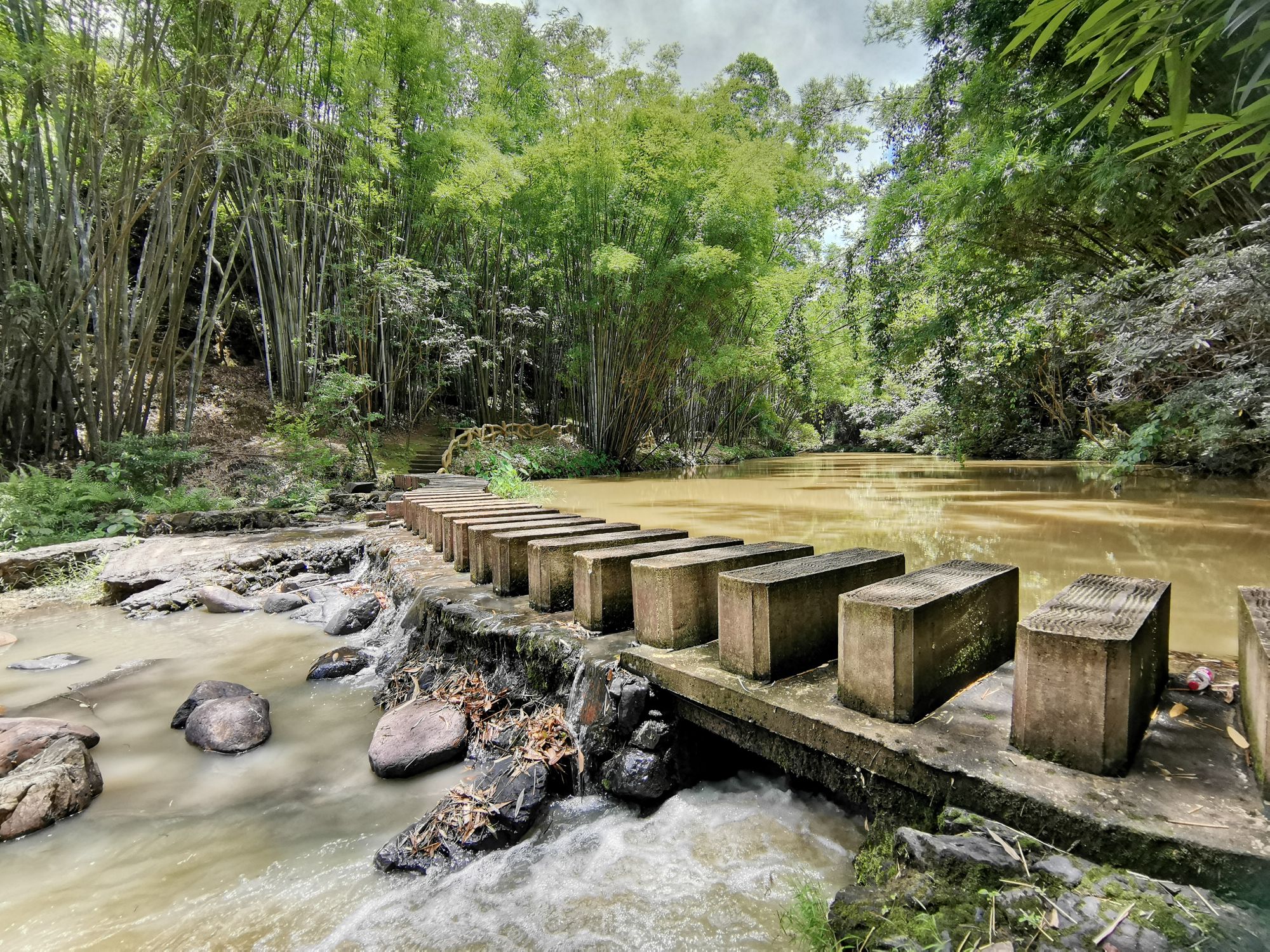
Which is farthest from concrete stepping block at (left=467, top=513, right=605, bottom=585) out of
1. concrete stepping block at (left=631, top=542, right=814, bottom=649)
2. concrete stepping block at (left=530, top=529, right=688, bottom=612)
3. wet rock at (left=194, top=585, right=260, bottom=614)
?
wet rock at (left=194, top=585, right=260, bottom=614)

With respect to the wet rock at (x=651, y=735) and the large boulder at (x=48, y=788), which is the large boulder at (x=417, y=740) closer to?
the wet rock at (x=651, y=735)

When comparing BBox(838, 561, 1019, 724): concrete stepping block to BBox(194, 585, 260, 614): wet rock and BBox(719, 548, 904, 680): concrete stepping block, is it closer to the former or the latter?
BBox(719, 548, 904, 680): concrete stepping block

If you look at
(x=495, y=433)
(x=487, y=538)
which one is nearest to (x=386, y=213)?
(x=495, y=433)

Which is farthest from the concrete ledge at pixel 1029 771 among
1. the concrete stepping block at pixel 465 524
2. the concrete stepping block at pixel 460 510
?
the concrete stepping block at pixel 460 510

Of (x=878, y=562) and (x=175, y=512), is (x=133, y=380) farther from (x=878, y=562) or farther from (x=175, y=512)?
(x=878, y=562)

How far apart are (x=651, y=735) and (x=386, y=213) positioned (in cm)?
1480

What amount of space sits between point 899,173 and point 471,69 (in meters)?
10.9

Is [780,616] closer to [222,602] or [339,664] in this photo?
[339,664]

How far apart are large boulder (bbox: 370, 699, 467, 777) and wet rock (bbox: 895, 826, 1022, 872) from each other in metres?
1.80

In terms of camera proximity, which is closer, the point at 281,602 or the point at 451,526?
the point at 451,526

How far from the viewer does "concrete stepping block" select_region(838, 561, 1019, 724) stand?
4.45ft

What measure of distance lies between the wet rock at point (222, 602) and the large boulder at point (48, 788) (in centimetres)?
258

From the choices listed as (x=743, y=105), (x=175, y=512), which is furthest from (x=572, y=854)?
(x=743, y=105)

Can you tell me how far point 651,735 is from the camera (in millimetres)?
1833
